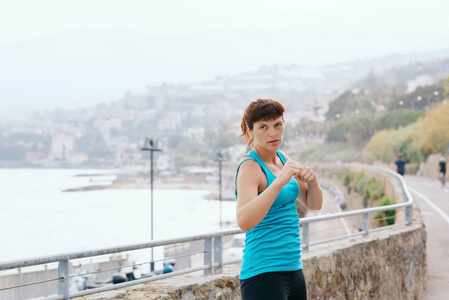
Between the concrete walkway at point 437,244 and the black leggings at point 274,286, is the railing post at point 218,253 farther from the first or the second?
the concrete walkway at point 437,244

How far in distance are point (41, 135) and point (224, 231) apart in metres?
206

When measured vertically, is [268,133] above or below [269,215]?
above

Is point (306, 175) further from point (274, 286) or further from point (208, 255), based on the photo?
point (208, 255)

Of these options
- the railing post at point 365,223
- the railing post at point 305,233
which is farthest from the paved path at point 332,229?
the railing post at point 365,223

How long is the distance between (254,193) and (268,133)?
0.26 meters

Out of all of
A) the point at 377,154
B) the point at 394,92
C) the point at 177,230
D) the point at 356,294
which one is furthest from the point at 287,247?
the point at 394,92

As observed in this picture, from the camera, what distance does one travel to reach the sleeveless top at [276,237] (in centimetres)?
206

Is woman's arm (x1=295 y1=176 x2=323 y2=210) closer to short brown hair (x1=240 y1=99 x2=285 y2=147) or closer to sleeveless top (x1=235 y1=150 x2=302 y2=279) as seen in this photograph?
sleeveless top (x1=235 y1=150 x2=302 y2=279)

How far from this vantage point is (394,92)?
140m

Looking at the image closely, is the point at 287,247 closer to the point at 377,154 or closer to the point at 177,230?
the point at 377,154

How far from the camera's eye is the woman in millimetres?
1995

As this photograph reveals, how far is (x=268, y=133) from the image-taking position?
6.95 ft

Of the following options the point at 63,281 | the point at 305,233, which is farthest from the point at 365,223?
the point at 63,281

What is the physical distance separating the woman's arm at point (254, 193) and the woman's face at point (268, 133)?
11 centimetres
